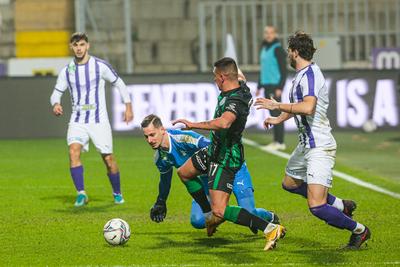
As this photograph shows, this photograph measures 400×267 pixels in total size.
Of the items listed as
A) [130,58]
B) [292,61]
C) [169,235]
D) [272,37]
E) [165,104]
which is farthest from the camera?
[130,58]

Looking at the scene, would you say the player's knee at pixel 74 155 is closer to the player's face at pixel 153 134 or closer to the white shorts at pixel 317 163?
the player's face at pixel 153 134

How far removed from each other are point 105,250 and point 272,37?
10907mm

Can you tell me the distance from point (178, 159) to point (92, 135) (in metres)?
3.37

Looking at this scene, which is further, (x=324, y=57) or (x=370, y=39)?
(x=370, y=39)

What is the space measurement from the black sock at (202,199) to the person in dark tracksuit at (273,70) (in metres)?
9.80

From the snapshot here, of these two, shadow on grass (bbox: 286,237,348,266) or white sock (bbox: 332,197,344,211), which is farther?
white sock (bbox: 332,197,344,211)

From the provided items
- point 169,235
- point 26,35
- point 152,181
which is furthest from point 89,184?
point 26,35

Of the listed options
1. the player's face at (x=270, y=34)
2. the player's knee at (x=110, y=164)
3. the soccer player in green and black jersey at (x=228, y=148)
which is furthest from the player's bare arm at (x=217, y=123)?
the player's face at (x=270, y=34)

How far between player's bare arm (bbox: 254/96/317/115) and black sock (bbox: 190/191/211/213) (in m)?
1.45

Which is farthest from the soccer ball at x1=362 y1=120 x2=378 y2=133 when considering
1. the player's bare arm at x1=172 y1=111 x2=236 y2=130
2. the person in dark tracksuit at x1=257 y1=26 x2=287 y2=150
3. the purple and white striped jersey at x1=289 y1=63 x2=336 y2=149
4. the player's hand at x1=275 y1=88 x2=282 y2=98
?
the player's bare arm at x1=172 y1=111 x2=236 y2=130

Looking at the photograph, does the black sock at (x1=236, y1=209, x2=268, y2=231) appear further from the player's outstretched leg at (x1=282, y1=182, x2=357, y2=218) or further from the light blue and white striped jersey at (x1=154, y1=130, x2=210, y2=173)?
the light blue and white striped jersey at (x1=154, y1=130, x2=210, y2=173)

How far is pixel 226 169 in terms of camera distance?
32.0 feet

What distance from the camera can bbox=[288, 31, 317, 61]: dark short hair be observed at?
9695 mm

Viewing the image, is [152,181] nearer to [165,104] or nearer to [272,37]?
[272,37]
